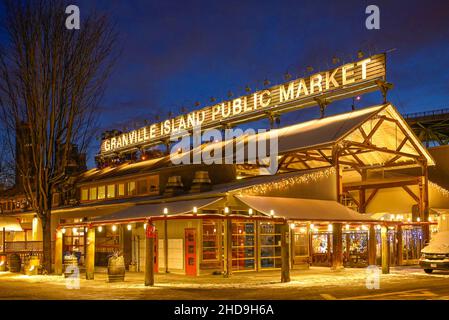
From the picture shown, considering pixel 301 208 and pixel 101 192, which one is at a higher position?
pixel 101 192

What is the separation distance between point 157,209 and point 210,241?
12.6ft

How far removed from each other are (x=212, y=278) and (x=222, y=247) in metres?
2.04

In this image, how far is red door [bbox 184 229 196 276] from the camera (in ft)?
84.6

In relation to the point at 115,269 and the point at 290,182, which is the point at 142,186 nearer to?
the point at 290,182

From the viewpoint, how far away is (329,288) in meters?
19.2

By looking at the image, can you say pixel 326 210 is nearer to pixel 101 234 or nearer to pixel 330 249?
pixel 330 249

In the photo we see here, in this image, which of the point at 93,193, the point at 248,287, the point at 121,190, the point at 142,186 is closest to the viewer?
the point at 248,287

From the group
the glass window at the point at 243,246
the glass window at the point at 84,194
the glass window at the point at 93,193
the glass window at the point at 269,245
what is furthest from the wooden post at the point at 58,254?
the glass window at the point at 84,194

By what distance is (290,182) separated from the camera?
27594 mm

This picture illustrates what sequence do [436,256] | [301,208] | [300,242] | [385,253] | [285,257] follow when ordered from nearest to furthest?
[285,257], [436,256], [385,253], [301,208], [300,242]

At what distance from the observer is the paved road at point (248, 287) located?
57.2ft

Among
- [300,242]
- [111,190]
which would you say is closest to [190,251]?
[300,242]

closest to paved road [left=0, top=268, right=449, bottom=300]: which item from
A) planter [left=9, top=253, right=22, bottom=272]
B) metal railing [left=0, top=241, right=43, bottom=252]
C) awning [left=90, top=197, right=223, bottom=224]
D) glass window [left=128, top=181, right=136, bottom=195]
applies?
awning [left=90, top=197, right=223, bottom=224]
